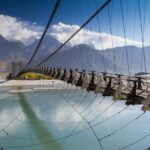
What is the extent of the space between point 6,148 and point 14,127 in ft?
→ 30.2

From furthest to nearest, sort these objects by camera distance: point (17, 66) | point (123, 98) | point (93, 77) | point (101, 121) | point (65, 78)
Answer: point (17, 66)
point (101, 121)
point (65, 78)
point (93, 77)
point (123, 98)

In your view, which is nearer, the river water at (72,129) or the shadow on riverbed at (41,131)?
the shadow on riverbed at (41,131)

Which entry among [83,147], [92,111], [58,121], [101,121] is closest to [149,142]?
[83,147]

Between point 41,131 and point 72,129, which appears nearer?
point 72,129

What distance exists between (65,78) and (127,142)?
7.72 meters

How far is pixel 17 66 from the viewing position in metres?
175

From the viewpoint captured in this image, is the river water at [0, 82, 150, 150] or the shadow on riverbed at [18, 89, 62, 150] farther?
the river water at [0, 82, 150, 150]

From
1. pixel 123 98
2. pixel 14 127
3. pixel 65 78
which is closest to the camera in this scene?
Answer: pixel 123 98

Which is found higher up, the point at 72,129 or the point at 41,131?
the point at 72,129

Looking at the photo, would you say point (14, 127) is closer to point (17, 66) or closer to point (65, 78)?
point (65, 78)

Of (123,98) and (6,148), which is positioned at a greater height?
(123,98)

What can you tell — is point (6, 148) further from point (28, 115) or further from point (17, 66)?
point (17, 66)

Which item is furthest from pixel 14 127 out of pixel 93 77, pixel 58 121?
pixel 93 77

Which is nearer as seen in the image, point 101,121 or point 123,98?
point 123,98
